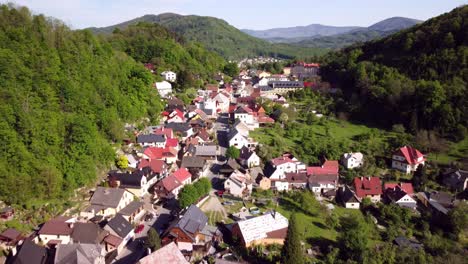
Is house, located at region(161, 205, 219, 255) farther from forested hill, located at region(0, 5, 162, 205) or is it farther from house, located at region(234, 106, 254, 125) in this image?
house, located at region(234, 106, 254, 125)

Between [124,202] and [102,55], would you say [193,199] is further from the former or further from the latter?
[102,55]

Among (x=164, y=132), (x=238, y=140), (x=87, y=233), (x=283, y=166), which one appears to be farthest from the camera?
(x=238, y=140)

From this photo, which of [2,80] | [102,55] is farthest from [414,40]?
[2,80]

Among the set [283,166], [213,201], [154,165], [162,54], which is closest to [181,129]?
[154,165]

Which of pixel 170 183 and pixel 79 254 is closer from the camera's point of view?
pixel 79 254

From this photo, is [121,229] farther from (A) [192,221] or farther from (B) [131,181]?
(B) [131,181]

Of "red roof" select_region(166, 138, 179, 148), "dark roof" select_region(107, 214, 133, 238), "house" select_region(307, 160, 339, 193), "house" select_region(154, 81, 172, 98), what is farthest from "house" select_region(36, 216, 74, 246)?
"house" select_region(154, 81, 172, 98)
